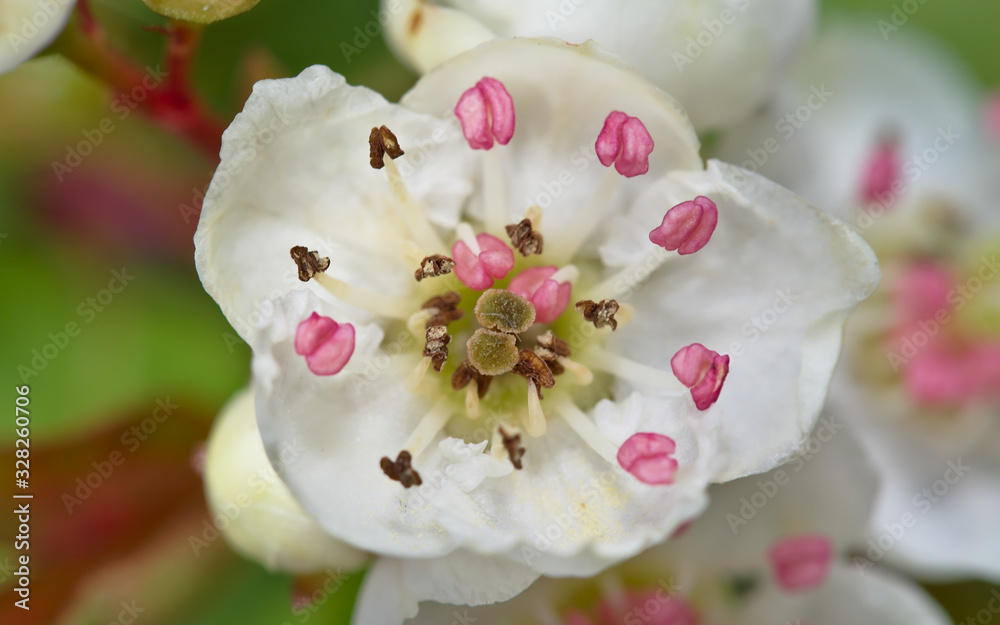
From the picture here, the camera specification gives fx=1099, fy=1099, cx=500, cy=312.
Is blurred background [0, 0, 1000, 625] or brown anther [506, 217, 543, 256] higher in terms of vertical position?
brown anther [506, 217, 543, 256]

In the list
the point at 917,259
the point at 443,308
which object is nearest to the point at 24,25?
the point at 443,308
